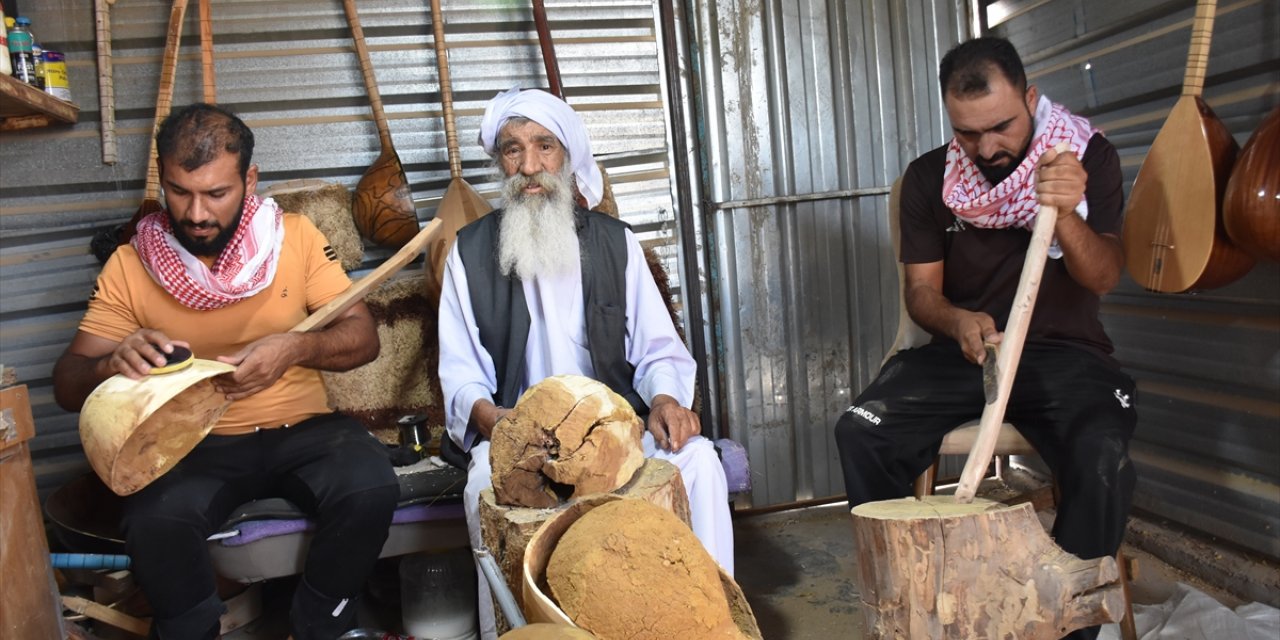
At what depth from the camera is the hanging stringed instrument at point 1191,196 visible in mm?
2865

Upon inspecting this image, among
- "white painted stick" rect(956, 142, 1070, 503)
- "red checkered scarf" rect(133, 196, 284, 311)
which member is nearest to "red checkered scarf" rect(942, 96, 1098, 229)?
"white painted stick" rect(956, 142, 1070, 503)

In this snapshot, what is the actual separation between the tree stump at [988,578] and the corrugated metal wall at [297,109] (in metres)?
2.47

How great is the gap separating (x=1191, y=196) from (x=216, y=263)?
3.19 m

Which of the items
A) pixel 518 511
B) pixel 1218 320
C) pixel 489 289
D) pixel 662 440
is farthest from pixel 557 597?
pixel 1218 320

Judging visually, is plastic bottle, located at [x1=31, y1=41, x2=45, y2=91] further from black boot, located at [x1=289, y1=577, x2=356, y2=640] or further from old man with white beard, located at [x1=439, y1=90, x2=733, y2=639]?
black boot, located at [x1=289, y1=577, x2=356, y2=640]

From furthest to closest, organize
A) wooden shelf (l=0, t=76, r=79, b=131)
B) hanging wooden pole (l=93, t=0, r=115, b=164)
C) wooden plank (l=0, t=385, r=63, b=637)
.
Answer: hanging wooden pole (l=93, t=0, r=115, b=164) < wooden shelf (l=0, t=76, r=79, b=131) < wooden plank (l=0, t=385, r=63, b=637)

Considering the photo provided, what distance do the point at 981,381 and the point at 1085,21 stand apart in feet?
6.13

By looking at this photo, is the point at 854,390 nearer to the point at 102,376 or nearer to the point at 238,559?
the point at 238,559

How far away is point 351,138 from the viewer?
13.6ft

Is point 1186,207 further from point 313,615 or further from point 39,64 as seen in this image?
point 39,64

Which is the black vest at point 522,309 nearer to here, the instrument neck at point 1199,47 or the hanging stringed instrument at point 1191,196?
the hanging stringed instrument at point 1191,196

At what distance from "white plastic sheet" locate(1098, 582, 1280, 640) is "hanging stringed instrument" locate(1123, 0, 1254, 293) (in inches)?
41.0

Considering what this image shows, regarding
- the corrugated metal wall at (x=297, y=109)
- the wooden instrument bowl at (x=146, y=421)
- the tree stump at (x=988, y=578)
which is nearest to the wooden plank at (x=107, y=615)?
the wooden instrument bowl at (x=146, y=421)

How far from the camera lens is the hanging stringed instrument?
2.87 m
